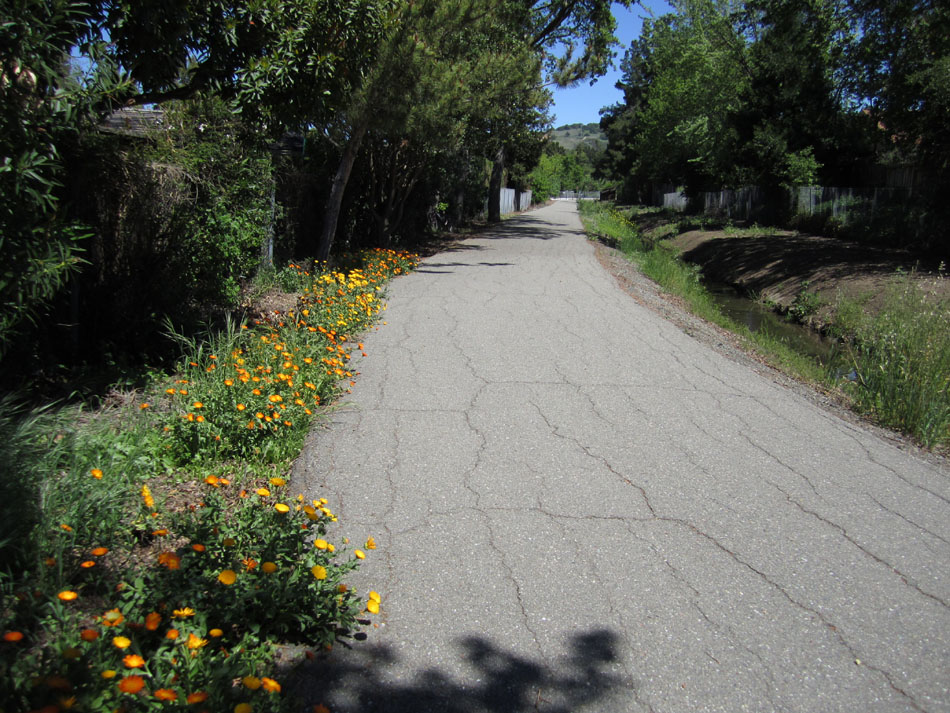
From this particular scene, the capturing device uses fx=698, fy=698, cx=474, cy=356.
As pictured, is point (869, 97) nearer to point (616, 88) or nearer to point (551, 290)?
point (551, 290)

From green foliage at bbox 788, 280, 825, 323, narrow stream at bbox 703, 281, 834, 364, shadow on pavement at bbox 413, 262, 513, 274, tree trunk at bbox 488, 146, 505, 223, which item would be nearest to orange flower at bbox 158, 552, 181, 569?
narrow stream at bbox 703, 281, 834, 364

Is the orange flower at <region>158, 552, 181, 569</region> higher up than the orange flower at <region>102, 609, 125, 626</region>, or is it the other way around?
the orange flower at <region>158, 552, 181, 569</region>

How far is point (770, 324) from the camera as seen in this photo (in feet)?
43.6

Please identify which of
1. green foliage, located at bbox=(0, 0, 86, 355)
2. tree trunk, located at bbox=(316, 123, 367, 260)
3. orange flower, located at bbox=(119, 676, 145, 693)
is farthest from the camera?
tree trunk, located at bbox=(316, 123, 367, 260)

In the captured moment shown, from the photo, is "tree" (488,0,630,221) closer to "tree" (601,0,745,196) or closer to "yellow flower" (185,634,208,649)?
"tree" (601,0,745,196)

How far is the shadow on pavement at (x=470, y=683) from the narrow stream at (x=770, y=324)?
25.8 ft

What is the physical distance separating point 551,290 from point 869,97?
13.0m

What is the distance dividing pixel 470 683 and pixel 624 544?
4.53 ft

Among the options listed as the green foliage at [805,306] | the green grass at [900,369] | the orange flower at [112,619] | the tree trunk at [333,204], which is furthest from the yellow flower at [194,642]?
the green foliage at [805,306]

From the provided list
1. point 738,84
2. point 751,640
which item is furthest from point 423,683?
point 738,84

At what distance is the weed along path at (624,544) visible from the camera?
276cm

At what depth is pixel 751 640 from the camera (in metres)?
3.03

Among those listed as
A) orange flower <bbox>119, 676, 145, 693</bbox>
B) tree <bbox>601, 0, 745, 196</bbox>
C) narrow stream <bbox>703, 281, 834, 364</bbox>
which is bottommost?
narrow stream <bbox>703, 281, 834, 364</bbox>

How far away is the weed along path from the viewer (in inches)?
108
